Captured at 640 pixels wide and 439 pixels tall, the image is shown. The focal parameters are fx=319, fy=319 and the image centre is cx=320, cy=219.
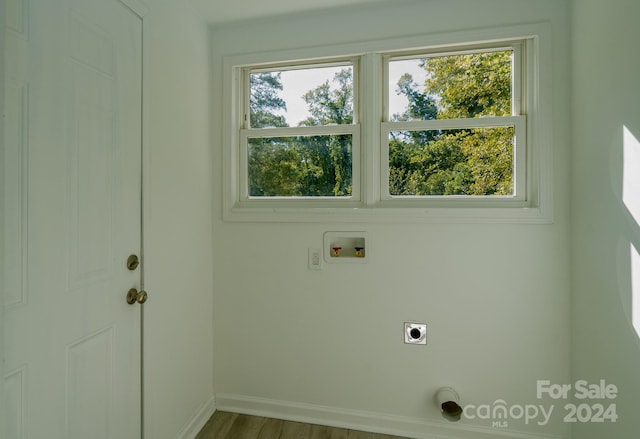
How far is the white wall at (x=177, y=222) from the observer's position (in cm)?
141

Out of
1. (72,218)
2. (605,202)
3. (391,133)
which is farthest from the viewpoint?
(391,133)

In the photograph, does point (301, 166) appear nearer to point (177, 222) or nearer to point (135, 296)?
point (177, 222)

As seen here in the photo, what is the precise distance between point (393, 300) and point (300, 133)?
1.09 metres

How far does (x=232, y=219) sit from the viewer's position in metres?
1.89

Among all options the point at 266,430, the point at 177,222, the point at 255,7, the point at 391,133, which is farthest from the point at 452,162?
the point at 266,430

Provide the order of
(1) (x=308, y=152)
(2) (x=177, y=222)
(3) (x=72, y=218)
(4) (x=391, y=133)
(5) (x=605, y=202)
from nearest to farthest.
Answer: (3) (x=72, y=218) → (5) (x=605, y=202) → (2) (x=177, y=222) → (4) (x=391, y=133) → (1) (x=308, y=152)

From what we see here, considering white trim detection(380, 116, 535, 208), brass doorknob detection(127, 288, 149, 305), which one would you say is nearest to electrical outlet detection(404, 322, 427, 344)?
white trim detection(380, 116, 535, 208)

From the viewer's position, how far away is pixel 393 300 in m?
1.74

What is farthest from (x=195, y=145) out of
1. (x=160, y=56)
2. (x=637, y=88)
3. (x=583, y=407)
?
(x=583, y=407)

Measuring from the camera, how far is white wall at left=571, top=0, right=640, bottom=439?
3.52 ft

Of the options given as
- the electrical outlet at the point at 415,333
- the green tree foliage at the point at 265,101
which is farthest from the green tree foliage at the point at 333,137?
the electrical outlet at the point at 415,333

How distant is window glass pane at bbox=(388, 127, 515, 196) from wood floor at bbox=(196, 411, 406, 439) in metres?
1.35

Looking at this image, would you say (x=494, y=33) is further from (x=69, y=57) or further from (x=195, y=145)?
(x=69, y=57)

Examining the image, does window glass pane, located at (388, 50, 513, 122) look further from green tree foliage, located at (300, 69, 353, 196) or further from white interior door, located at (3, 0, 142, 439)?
white interior door, located at (3, 0, 142, 439)
